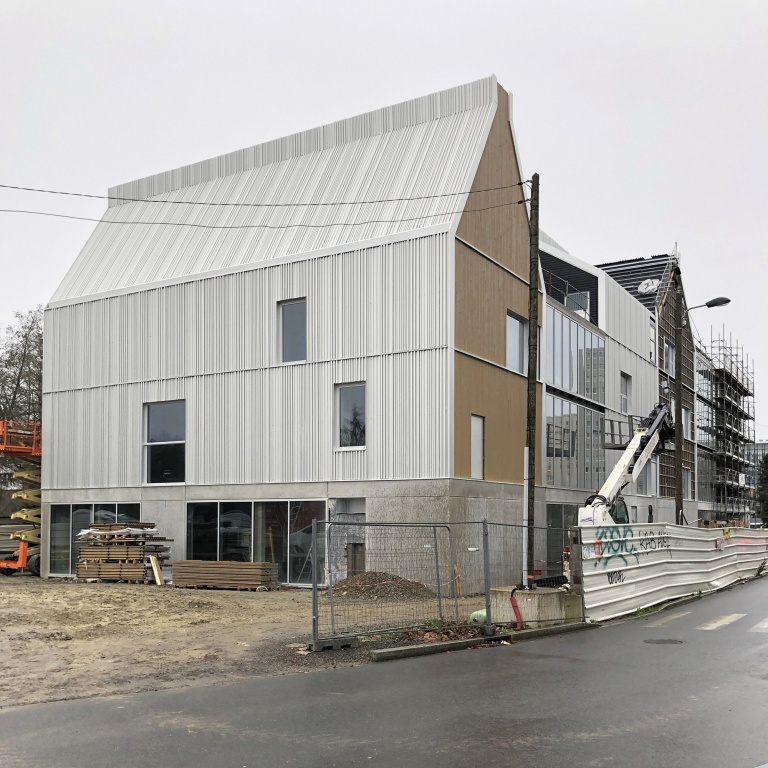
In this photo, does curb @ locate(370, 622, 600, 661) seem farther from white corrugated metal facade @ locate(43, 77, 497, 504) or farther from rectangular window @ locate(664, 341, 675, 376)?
rectangular window @ locate(664, 341, 675, 376)


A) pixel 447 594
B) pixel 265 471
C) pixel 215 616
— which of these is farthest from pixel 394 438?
pixel 447 594

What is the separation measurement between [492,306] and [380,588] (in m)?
14.6

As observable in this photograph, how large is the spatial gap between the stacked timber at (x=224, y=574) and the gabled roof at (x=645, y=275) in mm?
Result: 30011

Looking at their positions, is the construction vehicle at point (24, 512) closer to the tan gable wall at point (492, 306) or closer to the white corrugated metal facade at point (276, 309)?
the white corrugated metal facade at point (276, 309)

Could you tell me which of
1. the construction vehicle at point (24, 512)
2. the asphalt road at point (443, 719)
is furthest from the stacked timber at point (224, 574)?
the asphalt road at point (443, 719)

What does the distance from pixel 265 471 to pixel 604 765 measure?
2123 centimetres

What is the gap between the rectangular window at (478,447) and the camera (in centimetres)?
2633

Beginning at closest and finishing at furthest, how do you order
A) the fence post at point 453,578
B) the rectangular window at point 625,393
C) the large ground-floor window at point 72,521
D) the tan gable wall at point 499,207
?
1. the fence post at point 453,578
2. the tan gable wall at point 499,207
3. the large ground-floor window at point 72,521
4. the rectangular window at point 625,393

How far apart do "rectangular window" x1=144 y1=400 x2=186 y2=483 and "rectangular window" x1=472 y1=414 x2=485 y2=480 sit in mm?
9414

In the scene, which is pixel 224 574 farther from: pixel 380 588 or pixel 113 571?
pixel 380 588

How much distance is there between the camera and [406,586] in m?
14.7

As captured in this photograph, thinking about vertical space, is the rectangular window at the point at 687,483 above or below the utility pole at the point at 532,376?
below

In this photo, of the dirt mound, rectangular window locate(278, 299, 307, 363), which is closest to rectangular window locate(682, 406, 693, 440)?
rectangular window locate(278, 299, 307, 363)

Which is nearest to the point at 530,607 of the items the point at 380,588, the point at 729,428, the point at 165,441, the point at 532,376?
the point at 380,588
